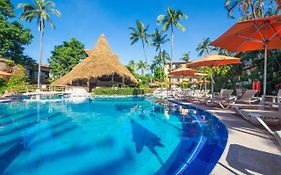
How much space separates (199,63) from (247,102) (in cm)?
304

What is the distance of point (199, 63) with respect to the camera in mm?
9648

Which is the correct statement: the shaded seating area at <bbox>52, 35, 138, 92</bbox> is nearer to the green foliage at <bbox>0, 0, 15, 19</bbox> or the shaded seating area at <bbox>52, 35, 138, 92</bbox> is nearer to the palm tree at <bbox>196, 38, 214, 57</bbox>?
the green foliage at <bbox>0, 0, 15, 19</bbox>

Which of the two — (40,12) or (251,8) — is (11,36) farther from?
(251,8)

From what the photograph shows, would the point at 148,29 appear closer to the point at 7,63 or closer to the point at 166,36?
the point at 166,36

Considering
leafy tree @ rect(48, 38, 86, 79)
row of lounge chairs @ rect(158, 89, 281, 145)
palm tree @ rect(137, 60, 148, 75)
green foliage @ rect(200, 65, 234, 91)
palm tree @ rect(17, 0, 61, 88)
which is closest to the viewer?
row of lounge chairs @ rect(158, 89, 281, 145)

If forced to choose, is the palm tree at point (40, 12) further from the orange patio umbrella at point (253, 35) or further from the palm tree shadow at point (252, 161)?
the palm tree shadow at point (252, 161)

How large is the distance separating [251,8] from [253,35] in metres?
12.9

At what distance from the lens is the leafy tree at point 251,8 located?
16.1 m

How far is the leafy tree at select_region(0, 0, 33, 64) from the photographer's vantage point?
83.7ft

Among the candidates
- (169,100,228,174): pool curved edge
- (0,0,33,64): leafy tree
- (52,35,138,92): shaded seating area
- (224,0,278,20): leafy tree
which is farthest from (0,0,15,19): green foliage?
(169,100,228,174): pool curved edge

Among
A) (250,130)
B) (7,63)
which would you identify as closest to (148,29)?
(7,63)

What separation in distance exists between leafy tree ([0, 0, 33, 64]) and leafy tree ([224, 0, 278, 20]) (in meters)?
26.9

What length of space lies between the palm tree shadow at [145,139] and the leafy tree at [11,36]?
2640 centimetres

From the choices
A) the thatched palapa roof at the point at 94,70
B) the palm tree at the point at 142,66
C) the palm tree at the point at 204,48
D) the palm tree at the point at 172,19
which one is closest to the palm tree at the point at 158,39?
the palm tree at the point at 172,19
